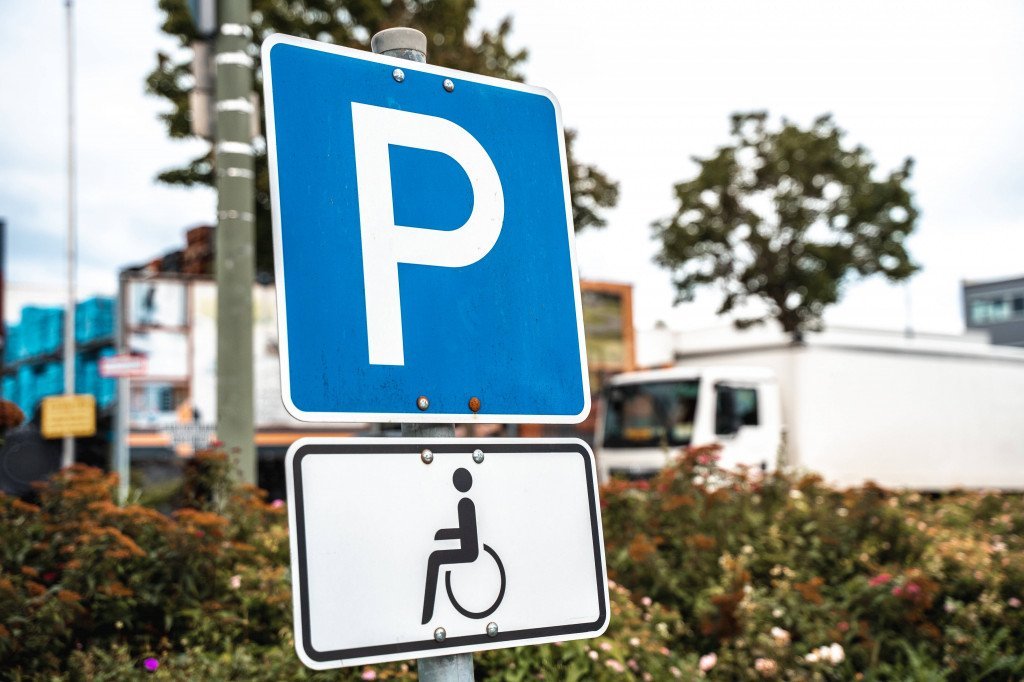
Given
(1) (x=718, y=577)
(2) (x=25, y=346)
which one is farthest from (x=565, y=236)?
(2) (x=25, y=346)

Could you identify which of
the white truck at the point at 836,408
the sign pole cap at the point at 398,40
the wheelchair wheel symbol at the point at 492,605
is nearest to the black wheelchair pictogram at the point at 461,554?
the wheelchair wheel symbol at the point at 492,605

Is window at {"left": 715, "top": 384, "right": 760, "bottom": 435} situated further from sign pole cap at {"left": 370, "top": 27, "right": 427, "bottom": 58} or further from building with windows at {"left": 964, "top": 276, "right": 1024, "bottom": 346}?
building with windows at {"left": 964, "top": 276, "right": 1024, "bottom": 346}

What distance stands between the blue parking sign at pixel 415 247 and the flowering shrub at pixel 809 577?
10.5 ft

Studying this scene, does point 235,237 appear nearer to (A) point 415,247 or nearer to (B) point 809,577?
(B) point 809,577

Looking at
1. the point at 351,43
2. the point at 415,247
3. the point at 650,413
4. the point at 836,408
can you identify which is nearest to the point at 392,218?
the point at 415,247

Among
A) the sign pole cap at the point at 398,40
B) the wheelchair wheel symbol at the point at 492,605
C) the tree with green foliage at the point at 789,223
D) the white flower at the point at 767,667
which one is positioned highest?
the tree with green foliage at the point at 789,223

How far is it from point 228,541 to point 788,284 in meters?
29.4

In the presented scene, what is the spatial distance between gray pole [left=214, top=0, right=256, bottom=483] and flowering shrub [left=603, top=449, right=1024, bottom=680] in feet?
Answer: 8.34

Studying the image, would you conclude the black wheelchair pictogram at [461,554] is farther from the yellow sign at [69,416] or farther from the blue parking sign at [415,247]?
the yellow sign at [69,416]

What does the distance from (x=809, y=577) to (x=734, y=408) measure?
375 inches

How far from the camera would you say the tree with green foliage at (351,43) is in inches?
773

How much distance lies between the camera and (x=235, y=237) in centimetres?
704

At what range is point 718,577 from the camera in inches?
243

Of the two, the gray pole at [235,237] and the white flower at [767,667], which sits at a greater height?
the gray pole at [235,237]
